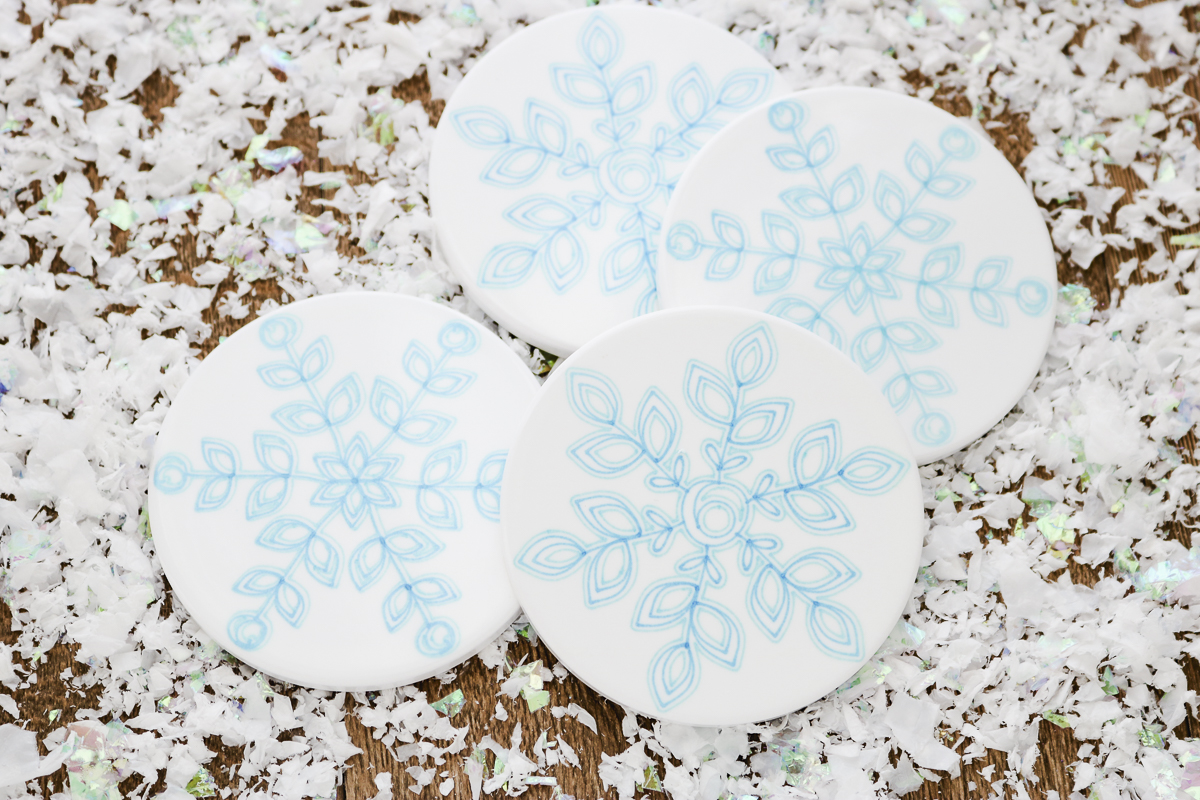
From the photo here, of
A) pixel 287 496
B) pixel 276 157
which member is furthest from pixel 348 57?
pixel 287 496

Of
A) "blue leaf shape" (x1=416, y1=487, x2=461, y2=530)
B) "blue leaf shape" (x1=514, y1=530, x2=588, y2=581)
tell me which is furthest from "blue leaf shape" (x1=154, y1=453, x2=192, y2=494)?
"blue leaf shape" (x1=514, y1=530, x2=588, y2=581)

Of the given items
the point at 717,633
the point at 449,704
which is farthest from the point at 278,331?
the point at 717,633

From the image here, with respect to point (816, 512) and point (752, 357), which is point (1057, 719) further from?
point (752, 357)

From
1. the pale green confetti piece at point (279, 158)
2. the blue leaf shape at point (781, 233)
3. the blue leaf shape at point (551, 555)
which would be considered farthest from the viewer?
the pale green confetti piece at point (279, 158)

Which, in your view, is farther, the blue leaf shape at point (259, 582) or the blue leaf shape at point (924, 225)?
the blue leaf shape at point (924, 225)

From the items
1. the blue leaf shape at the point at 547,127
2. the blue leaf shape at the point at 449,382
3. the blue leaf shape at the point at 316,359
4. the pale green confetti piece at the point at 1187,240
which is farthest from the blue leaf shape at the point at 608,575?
the pale green confetti piece at the point at 1187,240

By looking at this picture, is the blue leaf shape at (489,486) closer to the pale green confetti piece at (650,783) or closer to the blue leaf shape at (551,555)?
the blue leaf shape at (551,555)
